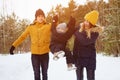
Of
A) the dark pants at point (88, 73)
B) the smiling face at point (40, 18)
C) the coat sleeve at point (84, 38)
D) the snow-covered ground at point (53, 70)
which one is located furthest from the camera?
the snow-covered ground at point (53, 70)

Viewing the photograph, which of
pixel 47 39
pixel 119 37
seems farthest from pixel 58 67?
pixel 119 37

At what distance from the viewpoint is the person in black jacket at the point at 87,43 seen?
267 inches

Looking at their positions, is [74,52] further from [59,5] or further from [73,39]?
[59,5]

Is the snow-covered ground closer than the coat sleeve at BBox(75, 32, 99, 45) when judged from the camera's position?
No

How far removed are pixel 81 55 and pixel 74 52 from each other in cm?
15

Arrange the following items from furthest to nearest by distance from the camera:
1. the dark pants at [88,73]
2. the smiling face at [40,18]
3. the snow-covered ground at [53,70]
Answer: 1. the snow-covered ground at [53,70]
2. the smiling face at [40,18]
3. the dark pants at [88,73]

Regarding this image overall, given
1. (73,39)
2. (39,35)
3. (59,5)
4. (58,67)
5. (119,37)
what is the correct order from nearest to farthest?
(73,39) → (39,35) → (58,67) → (119,37) → (59,5)

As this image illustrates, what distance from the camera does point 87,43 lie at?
679 centimetres

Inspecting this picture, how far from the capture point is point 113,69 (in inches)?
446

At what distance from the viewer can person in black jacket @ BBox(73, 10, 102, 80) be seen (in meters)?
6.79

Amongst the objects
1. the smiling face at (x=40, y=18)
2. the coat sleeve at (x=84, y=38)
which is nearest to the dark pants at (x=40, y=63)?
the smiling face at (x=40, y=18)

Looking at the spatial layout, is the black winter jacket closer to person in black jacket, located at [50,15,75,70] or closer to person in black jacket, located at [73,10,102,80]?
person in black jacket, located at [73,10,102,80]

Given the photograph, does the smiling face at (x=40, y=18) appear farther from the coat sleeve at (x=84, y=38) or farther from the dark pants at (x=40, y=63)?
the coat sleeve at (x=84, y=38)

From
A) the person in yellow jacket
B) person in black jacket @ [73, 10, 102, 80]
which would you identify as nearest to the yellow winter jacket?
the person in yellow jacket
